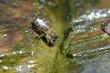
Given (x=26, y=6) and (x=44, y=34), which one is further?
(x=26, y=6)

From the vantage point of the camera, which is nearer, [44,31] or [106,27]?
[44,31]

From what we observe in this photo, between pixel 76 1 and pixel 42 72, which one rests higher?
pixel 76 1

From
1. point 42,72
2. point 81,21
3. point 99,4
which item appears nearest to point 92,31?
point 81,21

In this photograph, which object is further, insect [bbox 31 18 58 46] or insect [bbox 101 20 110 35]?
insect [bbox 101 20 110 35]

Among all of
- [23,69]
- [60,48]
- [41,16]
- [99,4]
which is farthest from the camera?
[99,4]

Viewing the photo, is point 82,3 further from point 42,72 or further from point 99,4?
point 42,72

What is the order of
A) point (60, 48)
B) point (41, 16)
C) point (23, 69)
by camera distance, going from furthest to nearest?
point (41, 16), point (60, 48), point (23, 69)

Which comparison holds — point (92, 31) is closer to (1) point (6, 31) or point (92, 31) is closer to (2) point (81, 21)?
(2) point (81, 21)

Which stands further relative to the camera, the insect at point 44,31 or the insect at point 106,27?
the insect at point 106,27
